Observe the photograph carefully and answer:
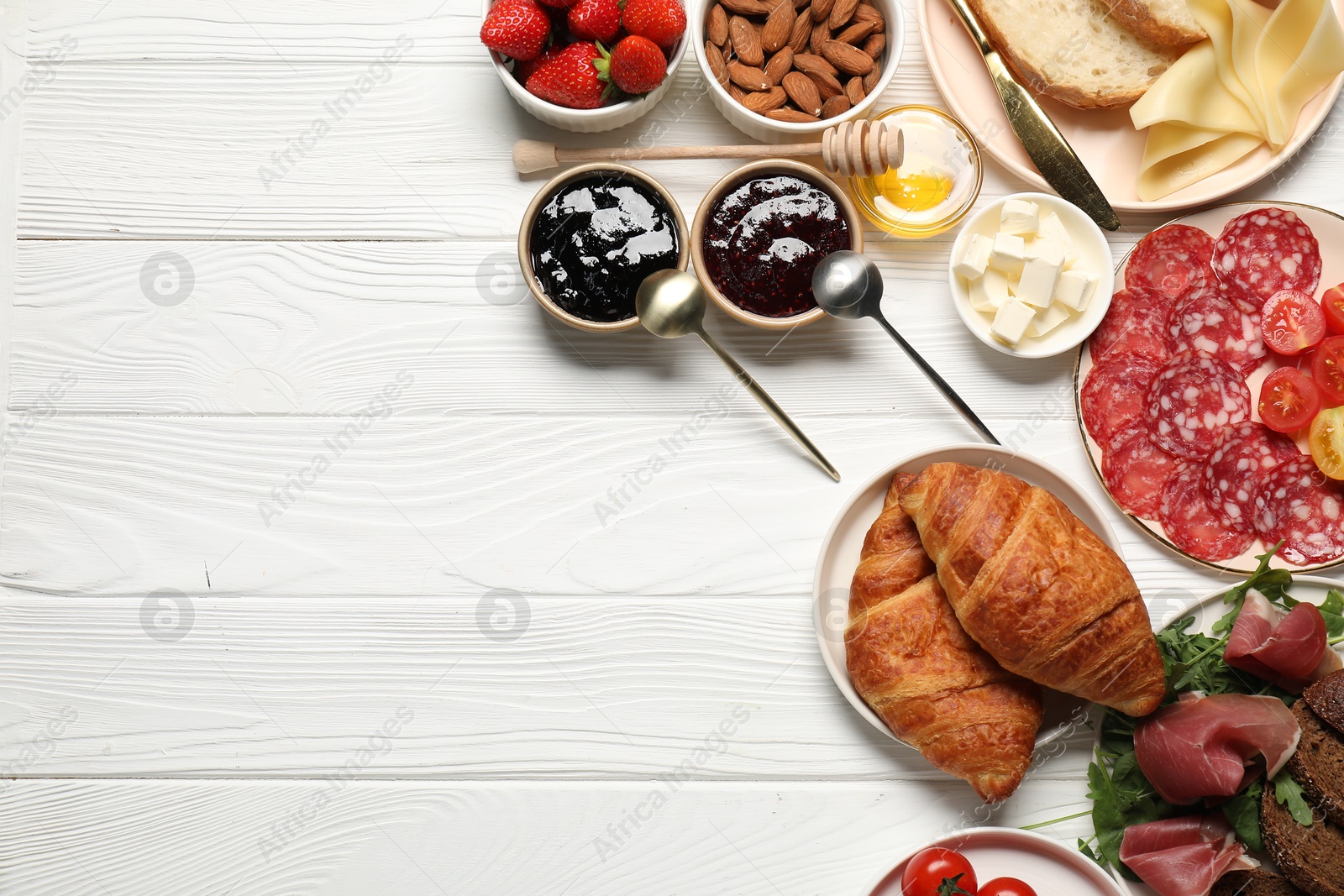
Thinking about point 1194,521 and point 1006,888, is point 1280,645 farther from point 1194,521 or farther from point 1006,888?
point 1006,888

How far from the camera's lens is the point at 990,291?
181 cm

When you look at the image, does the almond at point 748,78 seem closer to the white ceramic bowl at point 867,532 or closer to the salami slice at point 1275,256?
the white ceramic bowl at point 867,532

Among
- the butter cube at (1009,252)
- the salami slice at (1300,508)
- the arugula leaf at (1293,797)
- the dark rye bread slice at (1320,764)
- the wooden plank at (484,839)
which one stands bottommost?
the wooden plank at (484,839)

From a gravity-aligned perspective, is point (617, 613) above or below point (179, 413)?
below

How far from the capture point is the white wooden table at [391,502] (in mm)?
1873

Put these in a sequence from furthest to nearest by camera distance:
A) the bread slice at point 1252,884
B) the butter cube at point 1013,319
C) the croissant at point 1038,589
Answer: the butter cube at point 1013,319 < the bread slice at point 1252,884 < the croissant at point 1038,589

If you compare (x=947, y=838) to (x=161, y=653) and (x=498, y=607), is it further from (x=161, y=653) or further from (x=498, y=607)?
(x=161, y=653)

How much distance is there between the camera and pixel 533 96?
1762 mm

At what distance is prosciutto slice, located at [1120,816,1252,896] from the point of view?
161cm

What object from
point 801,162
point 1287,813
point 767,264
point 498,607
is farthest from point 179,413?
point 1287,813

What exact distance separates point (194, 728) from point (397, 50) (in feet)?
4.93

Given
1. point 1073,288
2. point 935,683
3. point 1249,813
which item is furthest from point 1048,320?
point 1249,813

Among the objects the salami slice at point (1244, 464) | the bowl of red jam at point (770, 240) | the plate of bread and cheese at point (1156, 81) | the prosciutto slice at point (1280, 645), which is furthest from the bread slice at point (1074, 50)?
the prosciutto slice at point (1280, 645)

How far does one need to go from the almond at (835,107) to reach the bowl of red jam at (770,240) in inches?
5.6
